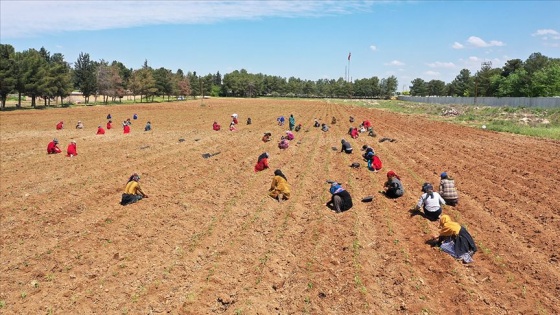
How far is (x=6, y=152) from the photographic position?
2725cm

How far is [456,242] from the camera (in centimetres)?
1109

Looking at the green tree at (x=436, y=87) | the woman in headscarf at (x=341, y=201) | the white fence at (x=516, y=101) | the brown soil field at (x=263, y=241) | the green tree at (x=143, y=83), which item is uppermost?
the green tree at (x=436, y=87)

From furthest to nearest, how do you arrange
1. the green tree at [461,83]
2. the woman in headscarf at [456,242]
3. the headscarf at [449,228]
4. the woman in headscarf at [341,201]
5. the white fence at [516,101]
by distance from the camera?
1. the green tree at [461,83]
2. the white fence at [516,101]
3. the woman in headscarf at [341,201]
4. the headscarf at [449,228]
5. the woman in headscarf at [456,242]

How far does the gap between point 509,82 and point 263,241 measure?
109 metres

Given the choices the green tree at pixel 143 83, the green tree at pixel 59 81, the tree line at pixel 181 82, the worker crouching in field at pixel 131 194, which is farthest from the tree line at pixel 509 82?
the worker crouching in field at pixel 131 194

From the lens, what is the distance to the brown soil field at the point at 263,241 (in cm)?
910

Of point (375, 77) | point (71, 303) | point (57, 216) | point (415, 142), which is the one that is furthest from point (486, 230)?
point (375, 77)

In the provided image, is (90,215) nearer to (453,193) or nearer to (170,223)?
(170,223)

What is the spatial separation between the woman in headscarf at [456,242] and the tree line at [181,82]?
6879 centimetres

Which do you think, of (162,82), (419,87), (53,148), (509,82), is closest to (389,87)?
(419,87)

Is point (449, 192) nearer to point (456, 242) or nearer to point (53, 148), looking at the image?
point (456, 242)

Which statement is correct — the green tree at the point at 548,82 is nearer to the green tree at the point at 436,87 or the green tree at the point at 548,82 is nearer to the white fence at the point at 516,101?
the white fence at the point at 516,101

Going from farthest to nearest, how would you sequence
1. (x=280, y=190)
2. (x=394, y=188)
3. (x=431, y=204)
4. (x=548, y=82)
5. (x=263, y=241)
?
(x=548, y=82) → (x=280, y=190) → (x=394, y=188) → (x=431, y=204) → (x=263, y=241)

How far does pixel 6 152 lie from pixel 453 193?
26.9 metres
